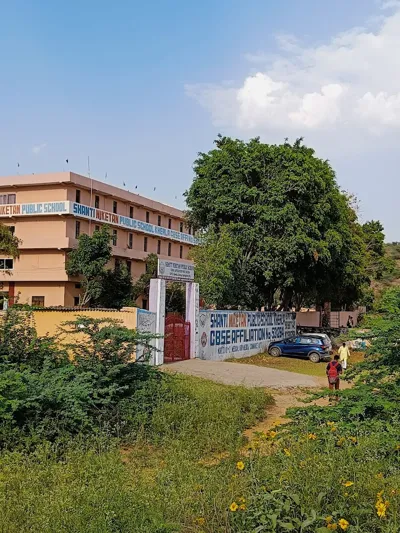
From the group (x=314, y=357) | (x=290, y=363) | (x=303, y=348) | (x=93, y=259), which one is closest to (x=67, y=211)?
(x=93, y=259)

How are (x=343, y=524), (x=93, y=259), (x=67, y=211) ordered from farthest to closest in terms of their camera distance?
(x=67, y=211)
(x=93, y=259)
(x=343, y=524)

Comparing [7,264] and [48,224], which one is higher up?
[48,224]

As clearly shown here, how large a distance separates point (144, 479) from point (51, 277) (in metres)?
36.0

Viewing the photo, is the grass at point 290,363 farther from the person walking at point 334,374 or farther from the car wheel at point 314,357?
the person walking at point 334,374

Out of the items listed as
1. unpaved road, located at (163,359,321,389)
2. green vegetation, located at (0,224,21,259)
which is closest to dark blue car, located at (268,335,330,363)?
unpaved road, located at (163,359,321,389)

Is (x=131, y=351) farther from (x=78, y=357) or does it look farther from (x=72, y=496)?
(x=72, y=496)

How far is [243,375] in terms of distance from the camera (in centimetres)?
2067

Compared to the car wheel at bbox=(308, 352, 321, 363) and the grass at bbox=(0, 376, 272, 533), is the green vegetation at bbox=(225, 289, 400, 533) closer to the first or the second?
the grass at bbox=(0, 376, 272, 533)

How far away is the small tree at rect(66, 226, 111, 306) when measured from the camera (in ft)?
126

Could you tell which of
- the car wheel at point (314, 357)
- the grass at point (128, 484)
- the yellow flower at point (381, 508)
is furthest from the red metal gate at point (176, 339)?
the yellow flower at point (381, 508)

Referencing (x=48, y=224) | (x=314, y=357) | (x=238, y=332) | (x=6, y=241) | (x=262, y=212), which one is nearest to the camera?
(x=6, y=241)

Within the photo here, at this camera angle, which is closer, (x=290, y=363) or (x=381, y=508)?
(x=381, y=508)

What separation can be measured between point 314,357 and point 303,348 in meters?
0.70

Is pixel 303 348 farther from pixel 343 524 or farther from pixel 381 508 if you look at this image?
pixel 343 524
